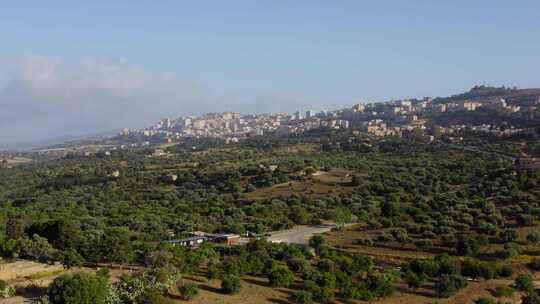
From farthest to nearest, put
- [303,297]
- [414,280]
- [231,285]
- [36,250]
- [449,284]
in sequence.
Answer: [36,250] < [414,280] < [449,284] < [231,285] < [303,297]

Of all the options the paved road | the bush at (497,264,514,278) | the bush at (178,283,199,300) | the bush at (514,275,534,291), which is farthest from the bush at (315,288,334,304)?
the paved road

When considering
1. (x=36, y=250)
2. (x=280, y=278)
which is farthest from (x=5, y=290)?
(x=280, y=278)

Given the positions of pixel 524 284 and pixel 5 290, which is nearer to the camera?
pixel 5 290

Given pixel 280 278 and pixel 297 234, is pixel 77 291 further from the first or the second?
pixel 297 234

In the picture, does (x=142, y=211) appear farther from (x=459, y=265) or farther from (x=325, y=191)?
(x=459, y=265)

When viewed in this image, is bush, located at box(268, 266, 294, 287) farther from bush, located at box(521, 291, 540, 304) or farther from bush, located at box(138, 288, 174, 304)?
bush, located at box(521, 291, 540, 304)

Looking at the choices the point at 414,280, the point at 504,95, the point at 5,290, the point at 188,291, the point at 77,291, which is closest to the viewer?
the point at 77,291

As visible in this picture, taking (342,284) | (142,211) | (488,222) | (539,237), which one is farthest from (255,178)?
(342,284)
